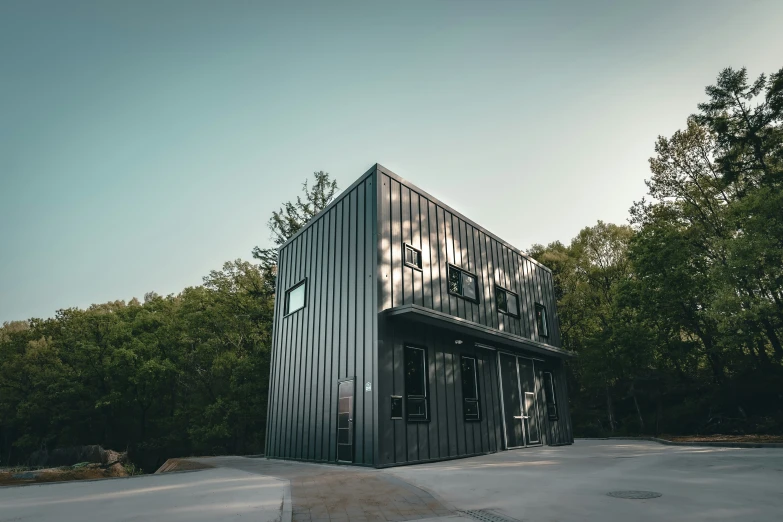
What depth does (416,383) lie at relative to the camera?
921 centimetres

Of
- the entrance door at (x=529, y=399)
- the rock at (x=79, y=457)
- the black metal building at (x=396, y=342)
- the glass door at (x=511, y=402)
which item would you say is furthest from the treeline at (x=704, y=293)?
the rock at (x=79, y=457)

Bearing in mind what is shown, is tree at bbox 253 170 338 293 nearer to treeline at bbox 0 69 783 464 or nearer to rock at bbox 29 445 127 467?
treeline at bbox 0 69 783 464

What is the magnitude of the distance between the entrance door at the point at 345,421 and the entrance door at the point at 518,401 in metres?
5.23

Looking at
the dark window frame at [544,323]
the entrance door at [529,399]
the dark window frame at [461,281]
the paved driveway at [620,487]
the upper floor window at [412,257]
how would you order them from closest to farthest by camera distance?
the paved driveway at [620,487]
the upper floor window at [412,257]
the dark window frame at [461,281]
the entrance door at [529,399]
the dark window frame at [544,323]

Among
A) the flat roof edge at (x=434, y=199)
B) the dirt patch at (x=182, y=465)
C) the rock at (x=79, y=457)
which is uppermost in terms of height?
the flat roof edge at (x=434, y=199)

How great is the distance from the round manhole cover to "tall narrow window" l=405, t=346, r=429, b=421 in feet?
15.7

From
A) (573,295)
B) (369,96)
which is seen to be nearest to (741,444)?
(369,96)

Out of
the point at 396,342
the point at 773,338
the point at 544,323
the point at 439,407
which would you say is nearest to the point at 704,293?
the point at 773,338

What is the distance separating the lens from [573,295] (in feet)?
89.8

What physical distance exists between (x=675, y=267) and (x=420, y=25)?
17161 millimetres

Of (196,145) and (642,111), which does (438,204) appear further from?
(196,145)

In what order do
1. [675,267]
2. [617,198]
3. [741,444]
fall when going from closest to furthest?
[741,444]
[675,267]
[617,198]

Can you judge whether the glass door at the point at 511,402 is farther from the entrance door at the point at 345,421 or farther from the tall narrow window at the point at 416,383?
the entrance door at the point at 345,421

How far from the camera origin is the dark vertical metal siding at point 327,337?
8.98 metres
